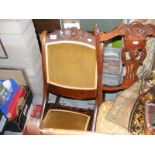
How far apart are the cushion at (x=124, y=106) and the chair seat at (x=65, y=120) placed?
20 centimetres

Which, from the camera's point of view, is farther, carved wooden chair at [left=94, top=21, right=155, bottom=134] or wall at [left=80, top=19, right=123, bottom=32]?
wall at [left=80, top=19, right=123, bottom=32]

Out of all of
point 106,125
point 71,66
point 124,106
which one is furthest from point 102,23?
point 106,125

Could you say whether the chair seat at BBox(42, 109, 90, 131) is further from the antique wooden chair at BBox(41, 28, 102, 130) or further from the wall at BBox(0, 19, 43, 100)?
the wall at BBox(0, 19, 43, 100)

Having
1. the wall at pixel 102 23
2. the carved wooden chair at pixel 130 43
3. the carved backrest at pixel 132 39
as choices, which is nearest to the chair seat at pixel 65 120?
the carved wooden chair at pixel 130 43

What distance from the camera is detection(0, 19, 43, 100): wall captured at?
1833 mm

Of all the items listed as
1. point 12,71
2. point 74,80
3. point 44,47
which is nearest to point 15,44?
point 12,71

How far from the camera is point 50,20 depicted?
1967mm

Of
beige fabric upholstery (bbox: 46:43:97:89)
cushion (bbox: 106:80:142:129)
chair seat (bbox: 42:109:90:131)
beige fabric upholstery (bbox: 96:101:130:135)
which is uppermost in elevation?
beige fabric upholstery (bbox: 46:43:97:89)

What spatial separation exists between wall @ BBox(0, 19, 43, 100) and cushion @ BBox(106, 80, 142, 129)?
83 cm

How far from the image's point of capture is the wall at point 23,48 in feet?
6.01

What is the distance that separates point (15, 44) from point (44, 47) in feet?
1.48

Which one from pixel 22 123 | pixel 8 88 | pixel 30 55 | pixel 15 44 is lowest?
pixel 22 123

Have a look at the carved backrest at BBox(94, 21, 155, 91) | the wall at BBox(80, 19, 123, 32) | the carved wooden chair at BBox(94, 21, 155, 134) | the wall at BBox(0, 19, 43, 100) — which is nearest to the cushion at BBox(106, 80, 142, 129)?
the carved wooden chair at BBox(94, 21, 155, 134)
